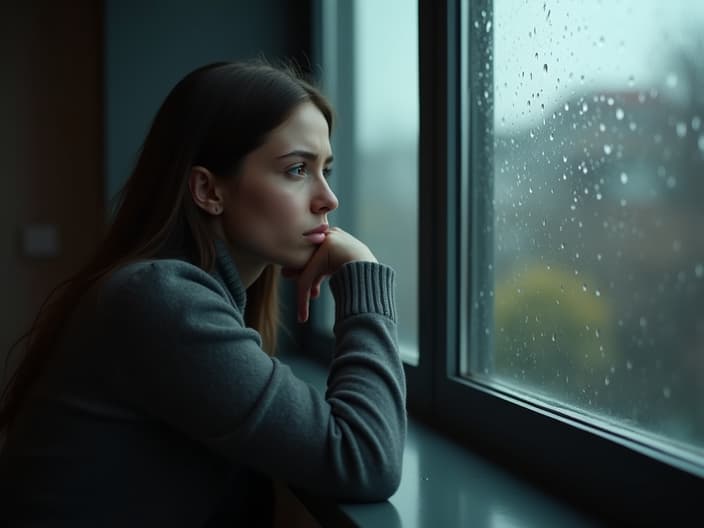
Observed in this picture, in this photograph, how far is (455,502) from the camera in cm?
92

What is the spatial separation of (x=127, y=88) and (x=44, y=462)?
142cm

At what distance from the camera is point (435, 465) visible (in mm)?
1068

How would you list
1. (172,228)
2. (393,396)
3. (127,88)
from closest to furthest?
(393,396) → (172,228) → (127,88)

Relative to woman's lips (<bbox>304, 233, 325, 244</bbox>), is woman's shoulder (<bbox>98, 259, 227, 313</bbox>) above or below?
below

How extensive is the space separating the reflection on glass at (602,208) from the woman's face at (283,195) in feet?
0.97

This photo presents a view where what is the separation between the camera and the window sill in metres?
0.85

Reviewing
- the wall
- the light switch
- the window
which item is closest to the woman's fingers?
the window

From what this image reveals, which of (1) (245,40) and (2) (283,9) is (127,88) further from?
(2) (283,9)

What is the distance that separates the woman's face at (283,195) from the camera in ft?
3.44

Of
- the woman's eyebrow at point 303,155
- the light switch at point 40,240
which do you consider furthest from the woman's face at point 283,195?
the light switch at point 40,240

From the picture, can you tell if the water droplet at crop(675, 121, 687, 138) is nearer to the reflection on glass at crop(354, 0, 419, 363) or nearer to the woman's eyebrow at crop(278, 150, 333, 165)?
the woman's eyebrow at crop(278, 150, 333, 165)

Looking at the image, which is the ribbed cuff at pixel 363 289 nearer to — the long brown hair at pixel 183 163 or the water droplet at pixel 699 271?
the long brown hair at pixel 183 163

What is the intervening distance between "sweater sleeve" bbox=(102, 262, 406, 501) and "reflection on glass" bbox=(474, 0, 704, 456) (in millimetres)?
247

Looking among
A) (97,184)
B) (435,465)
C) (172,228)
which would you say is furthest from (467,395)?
(97,184)
